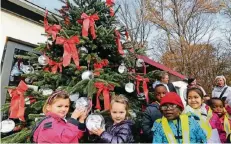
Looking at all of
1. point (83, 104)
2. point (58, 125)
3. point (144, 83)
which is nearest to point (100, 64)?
point (144, 83)

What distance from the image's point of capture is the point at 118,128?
9.14 ft

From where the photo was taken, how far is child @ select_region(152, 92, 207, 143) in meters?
2.83

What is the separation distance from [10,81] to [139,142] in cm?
316

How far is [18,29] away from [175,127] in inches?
158

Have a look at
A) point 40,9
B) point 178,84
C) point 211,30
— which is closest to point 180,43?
point 211,30

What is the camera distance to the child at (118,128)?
2641 mm

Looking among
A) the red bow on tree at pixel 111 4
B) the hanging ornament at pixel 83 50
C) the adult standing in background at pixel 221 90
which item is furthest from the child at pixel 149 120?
the adult standing in background at pixel 221 90

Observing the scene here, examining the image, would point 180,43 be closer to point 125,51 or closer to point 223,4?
point 223,4

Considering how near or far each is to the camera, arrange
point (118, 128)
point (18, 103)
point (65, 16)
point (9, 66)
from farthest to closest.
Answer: point (9, 66) → point (65, 16) → point (18, 103) → point (118, 128)

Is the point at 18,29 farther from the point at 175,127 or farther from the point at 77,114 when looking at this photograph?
the point at 175,127

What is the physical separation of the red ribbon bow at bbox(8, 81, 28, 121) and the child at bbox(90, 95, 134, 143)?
4.53 ft

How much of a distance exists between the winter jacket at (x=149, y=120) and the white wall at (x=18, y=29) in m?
3.24

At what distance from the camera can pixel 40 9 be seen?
599 centimetres

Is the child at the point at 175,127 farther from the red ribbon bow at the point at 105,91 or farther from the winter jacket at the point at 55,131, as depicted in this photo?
the winter jacket at the point at 55,131
